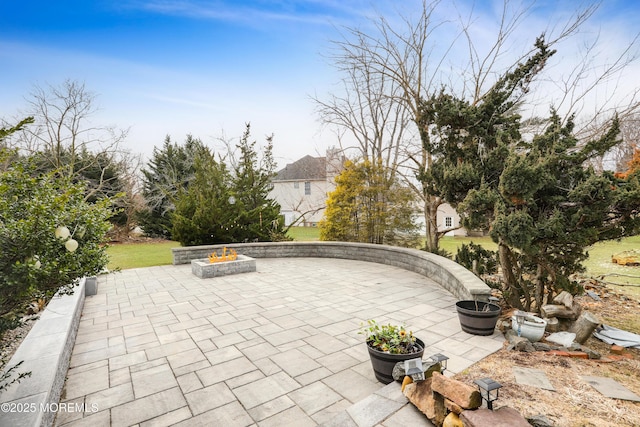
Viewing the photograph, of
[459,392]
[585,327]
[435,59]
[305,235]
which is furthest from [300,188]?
[459,392]

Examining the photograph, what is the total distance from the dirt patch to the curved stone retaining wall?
1424 millimetres

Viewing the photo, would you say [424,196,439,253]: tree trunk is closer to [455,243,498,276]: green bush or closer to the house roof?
[455,243,498,276]: green bush

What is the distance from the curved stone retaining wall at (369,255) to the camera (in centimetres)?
561

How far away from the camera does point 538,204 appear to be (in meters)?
4.50

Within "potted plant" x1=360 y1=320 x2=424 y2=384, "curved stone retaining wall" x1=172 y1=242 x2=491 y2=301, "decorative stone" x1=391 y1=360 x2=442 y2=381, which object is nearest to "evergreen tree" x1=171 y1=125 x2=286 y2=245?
"curved stone retaining wall" x1=172 y1=242 x2=491 y2=301

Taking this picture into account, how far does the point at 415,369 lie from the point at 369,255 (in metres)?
6.92

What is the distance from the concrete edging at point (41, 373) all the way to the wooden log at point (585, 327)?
5.21 m

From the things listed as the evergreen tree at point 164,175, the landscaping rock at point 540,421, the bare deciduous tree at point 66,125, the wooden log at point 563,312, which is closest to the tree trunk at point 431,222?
the wooden log at point 563,312

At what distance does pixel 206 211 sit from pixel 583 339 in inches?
383

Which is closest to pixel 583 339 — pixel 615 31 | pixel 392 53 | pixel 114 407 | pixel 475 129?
pixel 475 129

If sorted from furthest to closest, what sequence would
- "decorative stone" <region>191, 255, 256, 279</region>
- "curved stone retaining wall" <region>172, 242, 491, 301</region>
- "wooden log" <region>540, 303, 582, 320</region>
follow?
1. "decorative stone" <region>191, 255, 256, 279</region>
2. "curved stone retaining wall" <region>172, 242, 491, 301</region>
3. "wooden log" <region>540, 303, 582, 320</region>

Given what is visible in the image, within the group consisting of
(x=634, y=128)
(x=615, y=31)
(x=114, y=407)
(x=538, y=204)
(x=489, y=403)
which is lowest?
(x=114, y=407)

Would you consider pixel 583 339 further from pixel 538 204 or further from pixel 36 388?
pixel 36 388

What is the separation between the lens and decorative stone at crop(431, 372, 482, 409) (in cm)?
198
